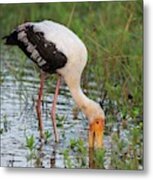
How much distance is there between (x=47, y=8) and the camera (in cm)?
242

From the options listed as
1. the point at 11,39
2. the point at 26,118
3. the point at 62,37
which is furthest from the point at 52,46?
the point at 26,118

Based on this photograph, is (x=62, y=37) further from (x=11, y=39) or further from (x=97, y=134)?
(x=97, y=134)

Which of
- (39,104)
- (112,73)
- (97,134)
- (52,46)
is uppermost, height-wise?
(52,46)

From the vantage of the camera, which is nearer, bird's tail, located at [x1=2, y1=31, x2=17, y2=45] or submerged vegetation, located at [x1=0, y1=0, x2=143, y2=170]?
submerged vegetation, located at [x1=0, y1=0, x2=143, y2=170]

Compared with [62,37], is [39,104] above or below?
below

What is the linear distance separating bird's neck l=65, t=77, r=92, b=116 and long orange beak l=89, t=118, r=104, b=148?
0.06 meters

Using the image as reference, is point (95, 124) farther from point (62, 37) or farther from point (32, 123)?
point (62, 37)

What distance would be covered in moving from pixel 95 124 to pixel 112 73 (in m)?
0.22

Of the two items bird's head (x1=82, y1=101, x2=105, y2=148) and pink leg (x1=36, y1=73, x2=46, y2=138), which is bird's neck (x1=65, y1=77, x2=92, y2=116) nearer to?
bird's head (x1=82, y1=101, x2=105, y2=148)

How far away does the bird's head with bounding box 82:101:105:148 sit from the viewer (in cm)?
238

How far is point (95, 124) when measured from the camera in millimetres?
2396

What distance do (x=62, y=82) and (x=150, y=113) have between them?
1.25ft

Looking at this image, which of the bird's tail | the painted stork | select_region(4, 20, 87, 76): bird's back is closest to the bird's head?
the painted stork

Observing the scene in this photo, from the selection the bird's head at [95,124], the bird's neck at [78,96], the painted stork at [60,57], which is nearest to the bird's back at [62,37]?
the painted stork at [60,57]
